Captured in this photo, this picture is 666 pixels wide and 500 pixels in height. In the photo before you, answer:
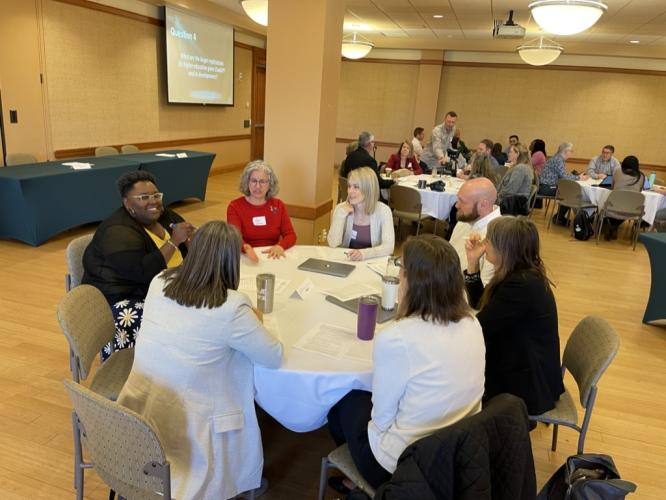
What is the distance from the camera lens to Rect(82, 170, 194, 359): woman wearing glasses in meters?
2.47

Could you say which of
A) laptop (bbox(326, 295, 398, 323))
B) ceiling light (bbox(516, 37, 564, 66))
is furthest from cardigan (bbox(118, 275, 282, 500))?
ceiling light (bbox(516, 37, 564, 66))

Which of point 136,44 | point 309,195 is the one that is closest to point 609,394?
point 309,195

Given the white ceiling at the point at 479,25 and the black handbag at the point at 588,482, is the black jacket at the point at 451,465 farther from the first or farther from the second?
the white ceiling at the point at 479,25

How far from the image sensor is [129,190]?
8.64 feet

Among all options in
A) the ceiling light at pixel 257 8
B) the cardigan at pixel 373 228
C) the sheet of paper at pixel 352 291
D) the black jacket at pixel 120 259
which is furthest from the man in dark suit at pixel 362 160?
the black jacket at pixel 120 259

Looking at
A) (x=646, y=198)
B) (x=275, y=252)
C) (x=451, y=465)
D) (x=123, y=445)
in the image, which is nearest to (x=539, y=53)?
(x=646, y=198)

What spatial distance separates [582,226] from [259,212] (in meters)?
5.90

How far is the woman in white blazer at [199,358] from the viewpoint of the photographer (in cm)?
163

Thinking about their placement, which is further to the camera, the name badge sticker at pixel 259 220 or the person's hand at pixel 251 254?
the name badge sticker at pixel 259 220

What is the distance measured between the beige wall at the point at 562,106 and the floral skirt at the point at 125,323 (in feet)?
39.9

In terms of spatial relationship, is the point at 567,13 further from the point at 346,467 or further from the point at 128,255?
the point at 346,467

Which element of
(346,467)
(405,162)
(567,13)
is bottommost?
(346,467)

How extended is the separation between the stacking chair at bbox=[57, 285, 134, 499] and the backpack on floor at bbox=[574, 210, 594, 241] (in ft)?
22.9

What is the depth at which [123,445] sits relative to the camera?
4.74 ft
